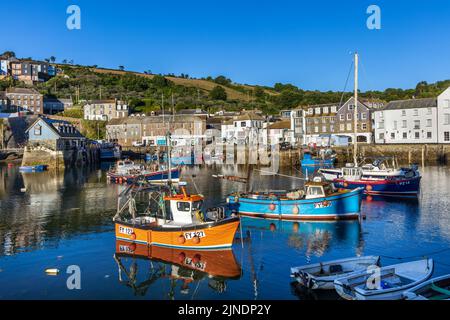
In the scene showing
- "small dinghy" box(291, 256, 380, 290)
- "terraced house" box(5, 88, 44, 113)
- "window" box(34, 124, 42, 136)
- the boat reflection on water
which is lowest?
the boat reflection on water

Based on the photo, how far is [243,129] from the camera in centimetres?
9794

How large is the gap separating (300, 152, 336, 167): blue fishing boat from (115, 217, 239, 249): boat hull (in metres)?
47.8

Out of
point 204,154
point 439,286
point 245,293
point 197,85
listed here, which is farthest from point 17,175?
point 197,85

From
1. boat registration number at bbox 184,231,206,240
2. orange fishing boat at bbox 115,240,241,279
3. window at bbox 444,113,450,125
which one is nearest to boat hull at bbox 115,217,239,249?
boat registration number at bbox 184,231,206,240

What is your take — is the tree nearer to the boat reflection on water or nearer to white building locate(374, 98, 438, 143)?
white building locate(374, 98, 438, 143)

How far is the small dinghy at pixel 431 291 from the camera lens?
47.5 feet

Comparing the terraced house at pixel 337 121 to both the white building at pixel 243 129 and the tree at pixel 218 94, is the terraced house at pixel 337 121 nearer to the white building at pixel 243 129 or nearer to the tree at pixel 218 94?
the white building at pixel 243 129

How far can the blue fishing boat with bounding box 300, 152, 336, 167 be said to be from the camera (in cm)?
6831

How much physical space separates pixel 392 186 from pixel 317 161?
1150 inches

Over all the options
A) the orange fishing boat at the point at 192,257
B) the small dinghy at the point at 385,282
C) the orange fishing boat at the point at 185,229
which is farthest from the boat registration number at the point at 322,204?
the small dinghy at the point at 385,282

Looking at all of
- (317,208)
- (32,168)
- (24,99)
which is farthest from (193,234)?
(24,99)

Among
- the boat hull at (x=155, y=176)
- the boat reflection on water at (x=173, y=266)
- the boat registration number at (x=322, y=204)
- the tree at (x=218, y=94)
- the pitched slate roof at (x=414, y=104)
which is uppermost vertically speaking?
the tree at (x=218, y=94)

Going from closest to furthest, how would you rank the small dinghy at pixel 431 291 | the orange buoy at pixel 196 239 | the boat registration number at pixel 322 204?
1. the small dinghy at pixel 431 291
2. the orange buoy at pixel 196 239
3. the boat registration number at pixel 322 204

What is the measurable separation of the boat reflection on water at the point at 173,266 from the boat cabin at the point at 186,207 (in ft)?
5.16
